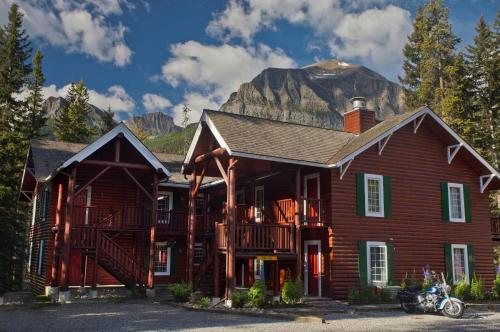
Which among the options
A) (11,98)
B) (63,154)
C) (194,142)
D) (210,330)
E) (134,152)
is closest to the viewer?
(210,330)

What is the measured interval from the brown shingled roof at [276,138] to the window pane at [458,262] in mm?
7200

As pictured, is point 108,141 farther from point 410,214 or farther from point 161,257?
point 410,214

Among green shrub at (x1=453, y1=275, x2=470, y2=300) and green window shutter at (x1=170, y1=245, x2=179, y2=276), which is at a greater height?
green window shutter at (x1=170, y1=245, x2=179, y2=276)

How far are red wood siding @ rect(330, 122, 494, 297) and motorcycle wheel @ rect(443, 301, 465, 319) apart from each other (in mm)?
4553

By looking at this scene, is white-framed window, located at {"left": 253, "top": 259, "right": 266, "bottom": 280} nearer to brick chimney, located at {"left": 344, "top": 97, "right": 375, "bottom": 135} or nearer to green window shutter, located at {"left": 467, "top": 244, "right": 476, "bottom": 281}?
brick chimney, located at {"left": 344, "top": 97, "right": 375, "bottom": 135}

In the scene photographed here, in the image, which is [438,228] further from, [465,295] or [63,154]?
[63,154]

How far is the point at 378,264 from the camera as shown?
68.5 ft

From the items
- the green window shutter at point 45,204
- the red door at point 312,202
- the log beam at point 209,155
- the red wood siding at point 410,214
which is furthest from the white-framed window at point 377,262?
the green window shutter at point 45,204

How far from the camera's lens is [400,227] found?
70.6ft

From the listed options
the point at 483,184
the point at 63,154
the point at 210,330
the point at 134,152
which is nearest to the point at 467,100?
the point at 483,184

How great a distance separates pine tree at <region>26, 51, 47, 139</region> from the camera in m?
39.0

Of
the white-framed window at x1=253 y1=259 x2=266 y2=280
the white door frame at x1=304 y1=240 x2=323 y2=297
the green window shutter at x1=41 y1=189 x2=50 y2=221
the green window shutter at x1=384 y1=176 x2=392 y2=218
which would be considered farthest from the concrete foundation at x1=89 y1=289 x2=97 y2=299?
the green window shutter at x1=384 y1=176 x2=392 y2=218

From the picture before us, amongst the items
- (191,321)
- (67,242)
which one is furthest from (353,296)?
(67,242)

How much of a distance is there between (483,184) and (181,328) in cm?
1764
